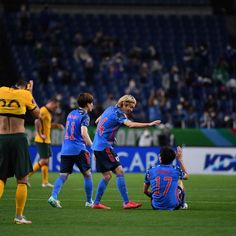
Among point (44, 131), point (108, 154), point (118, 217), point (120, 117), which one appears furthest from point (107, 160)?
point (44, 131)

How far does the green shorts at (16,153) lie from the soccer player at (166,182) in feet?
9.59

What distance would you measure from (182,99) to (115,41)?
6.32 m

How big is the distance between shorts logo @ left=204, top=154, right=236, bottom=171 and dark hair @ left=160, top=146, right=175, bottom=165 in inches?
625

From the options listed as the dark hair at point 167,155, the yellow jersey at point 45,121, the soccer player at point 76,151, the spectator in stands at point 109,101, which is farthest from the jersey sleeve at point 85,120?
the spectator in stands at point 109,101

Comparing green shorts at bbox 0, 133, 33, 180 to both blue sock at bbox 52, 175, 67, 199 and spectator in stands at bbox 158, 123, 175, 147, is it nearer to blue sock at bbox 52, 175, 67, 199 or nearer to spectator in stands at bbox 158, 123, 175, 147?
blue sock at bbox 52, 175, 67, 199

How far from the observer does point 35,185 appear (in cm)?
2344

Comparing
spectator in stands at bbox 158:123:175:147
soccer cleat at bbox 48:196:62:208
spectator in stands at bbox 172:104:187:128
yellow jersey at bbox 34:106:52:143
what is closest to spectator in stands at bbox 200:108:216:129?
spectator in stands at bbox 172:104:187:128

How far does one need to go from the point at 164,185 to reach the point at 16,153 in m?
3.15

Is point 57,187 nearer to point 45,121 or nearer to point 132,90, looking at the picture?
point 45,121

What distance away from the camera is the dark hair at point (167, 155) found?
1526 cm

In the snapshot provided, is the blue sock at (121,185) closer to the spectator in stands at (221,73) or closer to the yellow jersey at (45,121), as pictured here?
the yellow jersey at (45,121)

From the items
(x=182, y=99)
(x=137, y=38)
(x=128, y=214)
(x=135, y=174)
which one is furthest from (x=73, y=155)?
(x=137, y=38)

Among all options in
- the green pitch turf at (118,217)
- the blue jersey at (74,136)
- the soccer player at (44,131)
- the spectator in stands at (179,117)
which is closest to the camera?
the green pitch turf at (118,217)

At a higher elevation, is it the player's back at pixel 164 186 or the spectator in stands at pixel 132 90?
the spectator in stands at pixel 132 90
